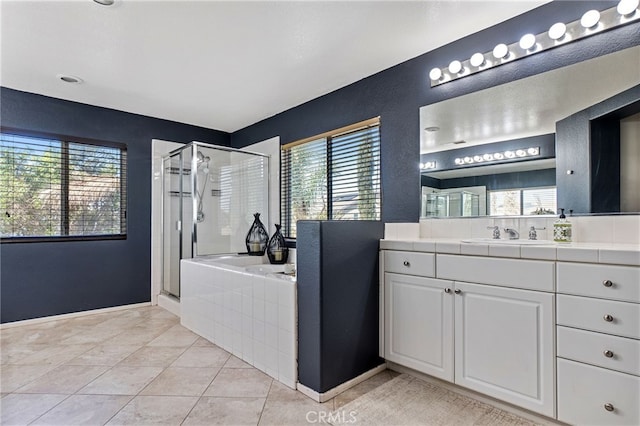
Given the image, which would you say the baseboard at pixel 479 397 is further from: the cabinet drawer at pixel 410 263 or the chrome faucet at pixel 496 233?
the chrome faucet at pixel 496 233

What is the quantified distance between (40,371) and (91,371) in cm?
34

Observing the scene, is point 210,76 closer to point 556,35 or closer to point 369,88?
point 369,88

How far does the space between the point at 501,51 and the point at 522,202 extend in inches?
37.4

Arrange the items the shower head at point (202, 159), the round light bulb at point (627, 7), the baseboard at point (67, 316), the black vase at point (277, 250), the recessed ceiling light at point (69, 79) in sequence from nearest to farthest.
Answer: the round light bulb at point (627, 7), the recessed ceiling light at point (69, 79), the baseboard at point (67, 316), the black vase at point (277, 250), the shower head at point (202, 159)

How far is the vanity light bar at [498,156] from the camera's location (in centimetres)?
212

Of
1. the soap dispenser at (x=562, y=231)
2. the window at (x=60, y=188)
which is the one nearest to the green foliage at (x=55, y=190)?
the window at (x=60, y=188)

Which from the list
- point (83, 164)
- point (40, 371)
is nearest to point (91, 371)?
point (40, 371)

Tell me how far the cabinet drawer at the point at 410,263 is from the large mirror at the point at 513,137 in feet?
1.74

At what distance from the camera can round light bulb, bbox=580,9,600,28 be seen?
1825 mm

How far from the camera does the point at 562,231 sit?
1.90 m

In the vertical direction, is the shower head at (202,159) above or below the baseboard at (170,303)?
above

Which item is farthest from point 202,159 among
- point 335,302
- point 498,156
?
point 498,156

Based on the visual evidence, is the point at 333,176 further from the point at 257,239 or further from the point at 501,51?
the point at 501,51

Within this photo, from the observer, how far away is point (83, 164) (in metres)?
3.70
